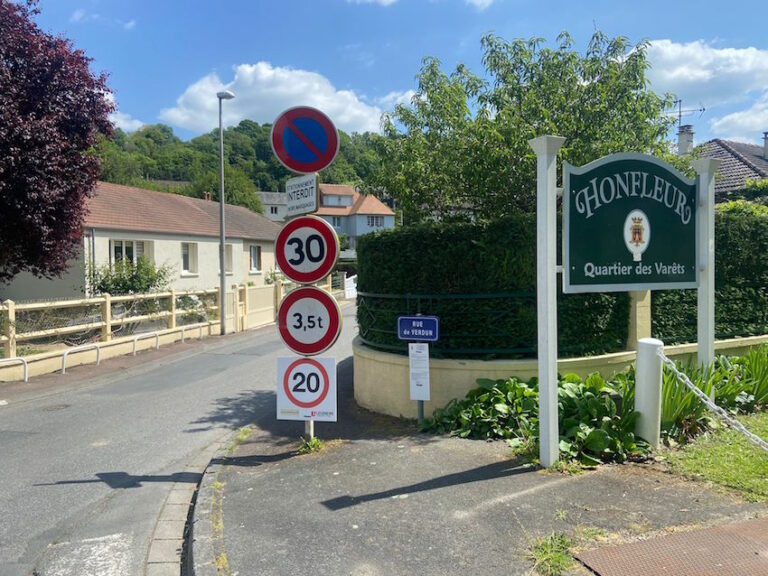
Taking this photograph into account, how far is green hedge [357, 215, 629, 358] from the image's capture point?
20.5 feet

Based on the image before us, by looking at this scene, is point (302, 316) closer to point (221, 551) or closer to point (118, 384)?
point (221, 551)

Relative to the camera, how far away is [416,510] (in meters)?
3.97

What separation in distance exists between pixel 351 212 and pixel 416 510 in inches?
3144

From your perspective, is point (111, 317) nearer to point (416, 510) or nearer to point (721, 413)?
point (416, 510)

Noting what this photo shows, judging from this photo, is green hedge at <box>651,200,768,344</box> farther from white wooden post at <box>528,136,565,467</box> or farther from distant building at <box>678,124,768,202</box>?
distant building at <box>678,124,768,202</box>

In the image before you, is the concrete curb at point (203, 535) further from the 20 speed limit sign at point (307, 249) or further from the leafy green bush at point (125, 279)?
the leafy green bush at point (125, 279)

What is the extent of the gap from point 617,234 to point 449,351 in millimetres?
2222

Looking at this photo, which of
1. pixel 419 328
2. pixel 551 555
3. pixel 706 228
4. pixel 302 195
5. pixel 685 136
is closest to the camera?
pixel 551 555

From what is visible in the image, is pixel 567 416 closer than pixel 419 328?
Yes

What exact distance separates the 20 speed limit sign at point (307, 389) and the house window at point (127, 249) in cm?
1711

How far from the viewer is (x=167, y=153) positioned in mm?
100312

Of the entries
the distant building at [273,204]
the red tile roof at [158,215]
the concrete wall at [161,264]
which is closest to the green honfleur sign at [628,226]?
A: the concrete wall at [161,264]

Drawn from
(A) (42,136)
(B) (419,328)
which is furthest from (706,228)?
(A) (42,136)

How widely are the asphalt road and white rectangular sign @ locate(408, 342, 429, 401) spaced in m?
1.56
